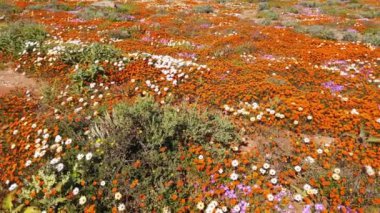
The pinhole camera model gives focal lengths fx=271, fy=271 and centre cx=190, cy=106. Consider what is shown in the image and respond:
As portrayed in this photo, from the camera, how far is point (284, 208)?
4.83m

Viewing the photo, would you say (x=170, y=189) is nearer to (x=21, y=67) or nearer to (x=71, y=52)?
(x=71, y=52)

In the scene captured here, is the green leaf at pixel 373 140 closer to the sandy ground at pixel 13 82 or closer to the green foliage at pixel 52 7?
the sandy ground at pixel 13 82

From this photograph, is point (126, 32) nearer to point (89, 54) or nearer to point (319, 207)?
point (89, 54)

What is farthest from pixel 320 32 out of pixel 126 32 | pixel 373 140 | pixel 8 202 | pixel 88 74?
pixel 8 202

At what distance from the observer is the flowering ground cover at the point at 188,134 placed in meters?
4.95

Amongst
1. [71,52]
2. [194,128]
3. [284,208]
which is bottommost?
[284,208]

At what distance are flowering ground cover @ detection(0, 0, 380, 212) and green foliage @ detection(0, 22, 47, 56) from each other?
89 cm

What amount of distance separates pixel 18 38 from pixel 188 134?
36.4ft

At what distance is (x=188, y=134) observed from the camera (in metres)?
6.20

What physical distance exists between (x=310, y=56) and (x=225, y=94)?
19.7 feet

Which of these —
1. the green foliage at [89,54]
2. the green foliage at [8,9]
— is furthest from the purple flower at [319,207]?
the green foliage at [8,9]

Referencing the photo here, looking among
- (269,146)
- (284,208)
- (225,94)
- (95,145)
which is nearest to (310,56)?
(225,94)

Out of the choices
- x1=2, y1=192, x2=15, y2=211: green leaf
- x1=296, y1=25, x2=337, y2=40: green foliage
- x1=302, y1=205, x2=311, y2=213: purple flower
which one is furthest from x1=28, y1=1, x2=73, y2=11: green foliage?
x1=302, y1=205, x2=311, y2=213: purple flower

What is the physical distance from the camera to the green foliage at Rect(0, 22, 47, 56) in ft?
40.3
